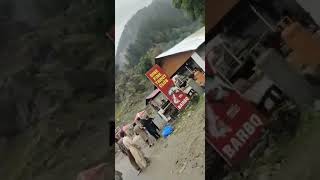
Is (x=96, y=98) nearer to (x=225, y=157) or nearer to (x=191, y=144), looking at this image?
(x=191, y=144)

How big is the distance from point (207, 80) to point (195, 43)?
21 cm

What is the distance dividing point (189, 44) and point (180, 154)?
58 centimetres

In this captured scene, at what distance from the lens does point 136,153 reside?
2514mm

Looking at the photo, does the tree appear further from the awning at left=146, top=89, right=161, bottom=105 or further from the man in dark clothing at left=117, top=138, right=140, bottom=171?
the man in dark clothing at left=117, top=138, right=140, bottom=171

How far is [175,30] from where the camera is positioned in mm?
2525

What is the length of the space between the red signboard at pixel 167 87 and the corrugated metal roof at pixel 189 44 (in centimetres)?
9

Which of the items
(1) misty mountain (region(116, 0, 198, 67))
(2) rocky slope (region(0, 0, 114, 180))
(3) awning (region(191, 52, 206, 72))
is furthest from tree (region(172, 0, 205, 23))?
(2) rocky slope (region(0, 0, 114, 180))

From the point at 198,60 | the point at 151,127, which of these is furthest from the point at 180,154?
the point at 198,60

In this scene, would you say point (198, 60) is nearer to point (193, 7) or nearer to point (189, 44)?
point (189, 44)

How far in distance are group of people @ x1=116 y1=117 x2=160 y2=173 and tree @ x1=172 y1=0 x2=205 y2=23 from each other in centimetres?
60

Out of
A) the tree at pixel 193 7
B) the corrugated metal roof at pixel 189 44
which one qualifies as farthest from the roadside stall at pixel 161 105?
the tree at pixel 193 7

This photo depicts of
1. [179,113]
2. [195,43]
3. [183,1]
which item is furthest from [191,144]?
[183,1]

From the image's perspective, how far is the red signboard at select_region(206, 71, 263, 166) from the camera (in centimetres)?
238

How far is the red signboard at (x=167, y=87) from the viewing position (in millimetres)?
2531
